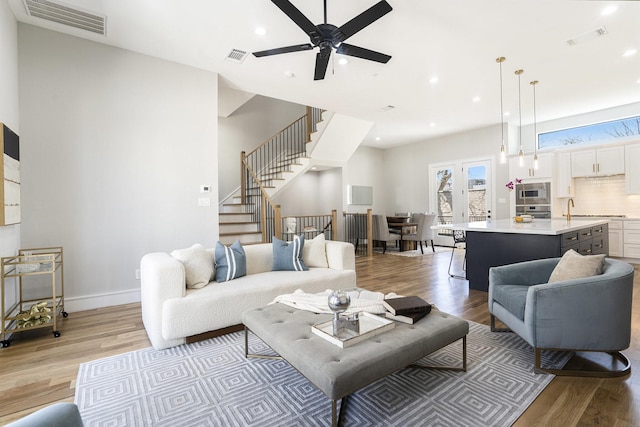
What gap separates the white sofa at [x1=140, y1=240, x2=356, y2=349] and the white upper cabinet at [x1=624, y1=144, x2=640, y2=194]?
6262 millimetres

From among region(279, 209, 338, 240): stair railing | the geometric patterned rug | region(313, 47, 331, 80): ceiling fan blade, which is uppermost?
region(313, 47, 331, 80): ceiling fan blade

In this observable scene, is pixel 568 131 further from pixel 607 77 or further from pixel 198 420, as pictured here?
pixel 198 420

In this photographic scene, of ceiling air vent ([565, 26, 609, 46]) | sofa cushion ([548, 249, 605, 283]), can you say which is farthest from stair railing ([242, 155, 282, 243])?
ceiling air vent ([565, 26, 609, 46])

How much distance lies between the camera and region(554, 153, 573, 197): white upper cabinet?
6.34m

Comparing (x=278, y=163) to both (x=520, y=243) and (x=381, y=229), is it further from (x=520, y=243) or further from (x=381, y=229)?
(x=520, y=243)

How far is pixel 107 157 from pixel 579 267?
466 centimetres

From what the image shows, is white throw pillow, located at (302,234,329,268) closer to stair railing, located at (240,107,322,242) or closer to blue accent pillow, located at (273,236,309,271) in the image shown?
blue accent pillow, located at (273,236,309,271)

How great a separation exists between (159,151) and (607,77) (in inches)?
257

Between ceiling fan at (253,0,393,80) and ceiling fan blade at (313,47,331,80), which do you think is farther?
ceiling fan blade at (313,47,331,80)

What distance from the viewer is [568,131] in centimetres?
681

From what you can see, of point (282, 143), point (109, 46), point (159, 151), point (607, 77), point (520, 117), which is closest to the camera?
point (109, 46)

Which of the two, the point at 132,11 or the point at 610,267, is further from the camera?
the point at 132,11

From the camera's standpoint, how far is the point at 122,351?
7.98ft

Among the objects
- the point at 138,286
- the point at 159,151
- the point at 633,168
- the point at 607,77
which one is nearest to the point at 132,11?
the point at 159,151
